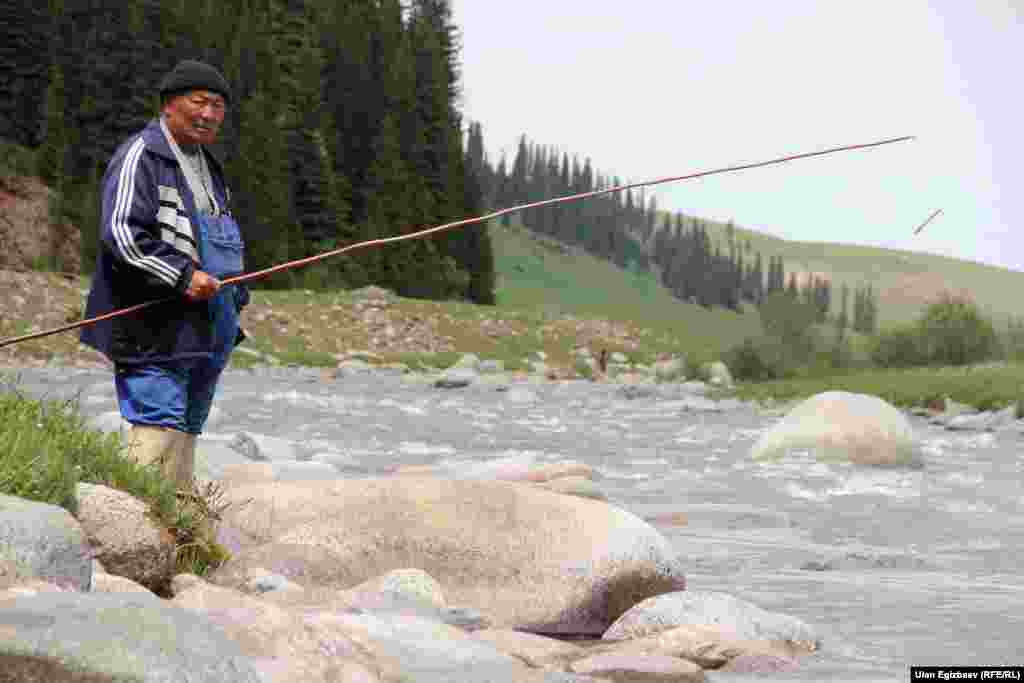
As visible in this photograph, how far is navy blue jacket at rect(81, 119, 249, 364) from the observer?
16.3ft

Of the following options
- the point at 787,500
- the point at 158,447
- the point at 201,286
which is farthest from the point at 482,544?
the point at 787,500

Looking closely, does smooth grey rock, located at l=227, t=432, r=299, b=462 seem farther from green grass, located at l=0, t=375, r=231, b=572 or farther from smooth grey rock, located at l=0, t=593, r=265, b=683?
smooth grey rock, located at l=0, t=593, r=265, b=683

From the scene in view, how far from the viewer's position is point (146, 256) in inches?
193

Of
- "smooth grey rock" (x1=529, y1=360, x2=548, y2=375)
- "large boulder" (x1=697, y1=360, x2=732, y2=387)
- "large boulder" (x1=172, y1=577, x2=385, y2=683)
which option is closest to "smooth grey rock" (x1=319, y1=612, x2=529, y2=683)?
Answer: "large boulder" (x1=172, y1=577, x2=385, y2=683)

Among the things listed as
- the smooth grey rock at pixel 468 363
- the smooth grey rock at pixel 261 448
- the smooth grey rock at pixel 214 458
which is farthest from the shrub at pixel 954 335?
the smooth grey rock at pixel 214 458

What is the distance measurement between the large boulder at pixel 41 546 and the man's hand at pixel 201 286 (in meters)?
1.19

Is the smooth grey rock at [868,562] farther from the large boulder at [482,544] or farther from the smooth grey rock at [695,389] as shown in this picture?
the smooth grey rock at [695,389]

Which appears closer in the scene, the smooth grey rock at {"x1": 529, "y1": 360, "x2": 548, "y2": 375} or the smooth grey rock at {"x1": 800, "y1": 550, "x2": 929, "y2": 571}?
the smooth grey rock at {"x1": 800, "y1": 550, "x2": 929, "y2": 571}

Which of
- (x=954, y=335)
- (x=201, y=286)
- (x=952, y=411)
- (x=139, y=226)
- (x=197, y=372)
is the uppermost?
(x=139, y=226)

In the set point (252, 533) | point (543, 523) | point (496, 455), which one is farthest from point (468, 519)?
point (496, 455)

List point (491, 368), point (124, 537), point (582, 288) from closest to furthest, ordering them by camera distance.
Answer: point (124, 537)
point (491, 368)
point (582, 288)

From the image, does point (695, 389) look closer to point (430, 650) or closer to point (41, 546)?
point (430, 650)

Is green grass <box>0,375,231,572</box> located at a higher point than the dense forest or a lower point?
lower

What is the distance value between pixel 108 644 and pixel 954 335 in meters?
30.0
